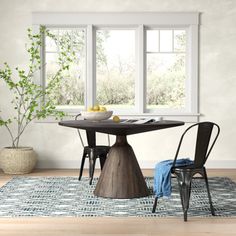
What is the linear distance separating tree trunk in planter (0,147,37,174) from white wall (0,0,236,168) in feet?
1.56

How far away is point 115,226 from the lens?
13.9ft

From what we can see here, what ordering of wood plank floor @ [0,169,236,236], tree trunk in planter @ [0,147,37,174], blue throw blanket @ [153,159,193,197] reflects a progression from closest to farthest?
wood plank floor @ [0,169,236,236], blue throw blanket @ [153,159,193,197], tree trunk in planter @ [0,147,37,174]

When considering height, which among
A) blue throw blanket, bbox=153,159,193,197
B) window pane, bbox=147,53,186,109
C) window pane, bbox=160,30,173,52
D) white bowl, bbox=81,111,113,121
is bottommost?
blue throw blanket, bbox=153,159,193,197

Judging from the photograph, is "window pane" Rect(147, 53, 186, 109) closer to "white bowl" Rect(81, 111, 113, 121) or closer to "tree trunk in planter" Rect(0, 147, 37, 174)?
"tree trunk in planter" Rect(0, 147, 37, 174)

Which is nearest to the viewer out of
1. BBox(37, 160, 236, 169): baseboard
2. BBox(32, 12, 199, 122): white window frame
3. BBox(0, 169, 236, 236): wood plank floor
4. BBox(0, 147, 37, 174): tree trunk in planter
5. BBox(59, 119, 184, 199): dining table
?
BBox(0, 169, 236, 236): wood plank floor

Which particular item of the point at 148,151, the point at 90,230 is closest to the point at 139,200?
the point at 90,230

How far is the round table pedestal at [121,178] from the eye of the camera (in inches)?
207

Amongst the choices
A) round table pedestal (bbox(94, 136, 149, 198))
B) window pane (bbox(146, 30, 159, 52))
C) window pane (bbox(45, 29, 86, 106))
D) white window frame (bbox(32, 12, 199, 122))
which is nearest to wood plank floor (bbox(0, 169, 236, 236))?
round table pedestal (bbox(94, 136, 149, 198))

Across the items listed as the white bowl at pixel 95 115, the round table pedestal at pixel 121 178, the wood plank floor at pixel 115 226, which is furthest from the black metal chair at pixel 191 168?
the white bowl at pixel 95 115

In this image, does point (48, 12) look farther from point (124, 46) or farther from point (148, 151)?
point (148, 151)

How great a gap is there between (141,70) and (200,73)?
31.6 inches

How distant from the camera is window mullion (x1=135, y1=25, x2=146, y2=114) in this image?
7527 millimetres

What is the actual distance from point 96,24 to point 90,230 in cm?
396

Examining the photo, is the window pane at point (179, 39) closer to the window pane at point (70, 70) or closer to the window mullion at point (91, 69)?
the window mullion at point (91, 69)
